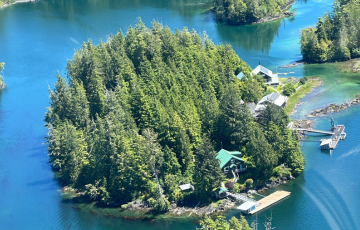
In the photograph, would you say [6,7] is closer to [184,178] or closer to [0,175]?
[0,175]

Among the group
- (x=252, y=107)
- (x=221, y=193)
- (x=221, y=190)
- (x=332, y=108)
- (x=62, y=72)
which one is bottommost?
(x=221, y=193)

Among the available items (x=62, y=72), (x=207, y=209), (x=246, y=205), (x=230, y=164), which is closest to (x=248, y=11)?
(x=62, y=72)

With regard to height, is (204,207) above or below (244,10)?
below

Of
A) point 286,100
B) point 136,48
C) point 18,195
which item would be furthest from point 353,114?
point 18,195

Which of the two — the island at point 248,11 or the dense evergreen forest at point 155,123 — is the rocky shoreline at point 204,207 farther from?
the island at point 248,11

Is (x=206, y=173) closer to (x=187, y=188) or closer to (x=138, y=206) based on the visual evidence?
(x=187, y=188)
